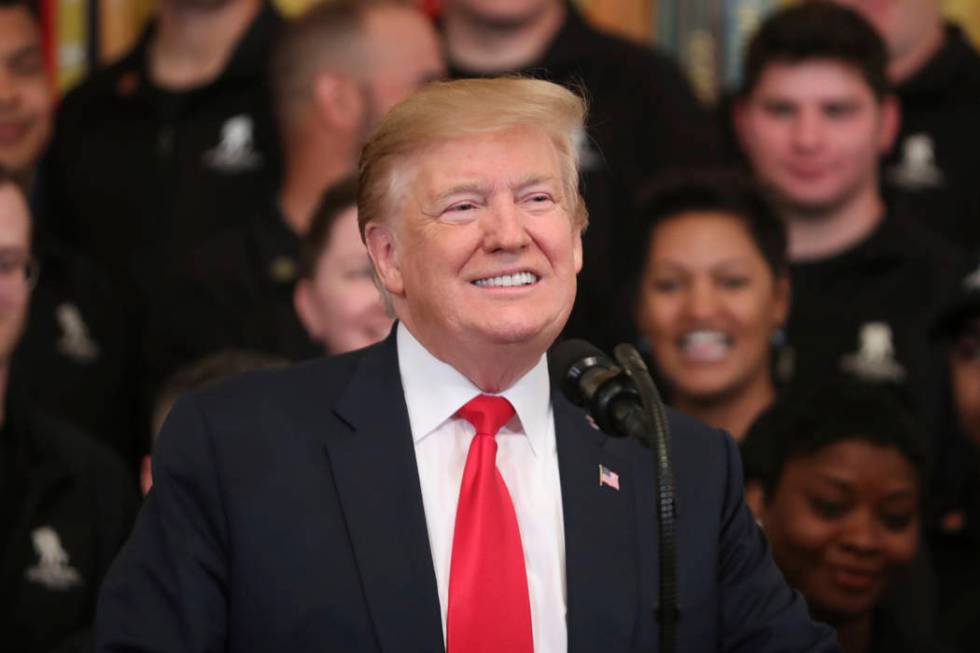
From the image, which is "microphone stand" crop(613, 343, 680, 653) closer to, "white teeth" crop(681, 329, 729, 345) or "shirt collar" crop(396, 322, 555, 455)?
"shirt collar" crop(396, 322, 555, 455)

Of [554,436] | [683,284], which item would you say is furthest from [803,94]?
[554,436]

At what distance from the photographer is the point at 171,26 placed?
4.88 metres

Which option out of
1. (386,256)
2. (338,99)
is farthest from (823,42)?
(386,256)

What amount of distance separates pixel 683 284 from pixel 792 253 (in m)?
0.47

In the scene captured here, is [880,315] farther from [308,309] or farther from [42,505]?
[42,505]

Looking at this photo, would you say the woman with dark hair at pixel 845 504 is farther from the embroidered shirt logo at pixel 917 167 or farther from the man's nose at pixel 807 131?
the embroidered shirt logo at pixel 917 167

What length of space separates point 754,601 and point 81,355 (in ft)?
8.17

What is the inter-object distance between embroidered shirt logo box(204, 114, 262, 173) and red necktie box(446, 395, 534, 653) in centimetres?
257

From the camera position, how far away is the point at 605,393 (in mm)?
2045

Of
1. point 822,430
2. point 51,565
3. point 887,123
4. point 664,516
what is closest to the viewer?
point 664,516

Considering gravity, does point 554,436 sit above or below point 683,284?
above

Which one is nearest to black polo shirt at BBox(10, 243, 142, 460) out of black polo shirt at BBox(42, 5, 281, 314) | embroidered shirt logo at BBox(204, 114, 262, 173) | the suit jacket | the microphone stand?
black polo shirt at BBox(42, 5, 281, 314)

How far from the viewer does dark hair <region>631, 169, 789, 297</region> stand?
Answer: 417 cm

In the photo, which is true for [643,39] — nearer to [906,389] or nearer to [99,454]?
[906,389]
